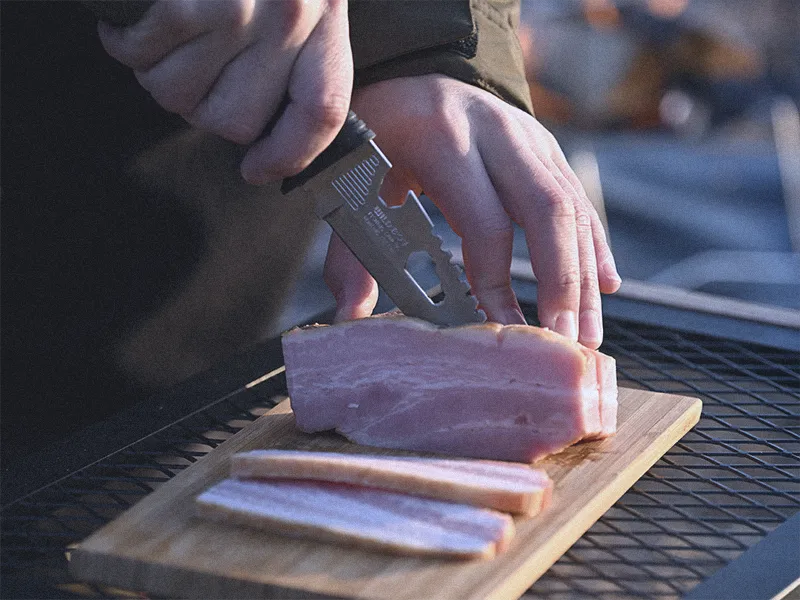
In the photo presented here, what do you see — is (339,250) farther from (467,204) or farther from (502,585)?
(502,585)

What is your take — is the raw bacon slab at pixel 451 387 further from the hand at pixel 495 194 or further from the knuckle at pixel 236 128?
the knuckle at pixel 236 128

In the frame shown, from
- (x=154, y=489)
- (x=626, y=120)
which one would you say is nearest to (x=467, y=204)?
(x=154, y=489)

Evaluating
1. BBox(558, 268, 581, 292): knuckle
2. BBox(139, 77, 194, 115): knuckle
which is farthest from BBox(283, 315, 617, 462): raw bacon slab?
BBox(139, 77, 194, 115): knuckle

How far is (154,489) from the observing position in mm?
2059

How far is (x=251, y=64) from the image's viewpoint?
6.52ft

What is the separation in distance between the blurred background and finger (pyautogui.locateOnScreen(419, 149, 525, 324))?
10.4 ft

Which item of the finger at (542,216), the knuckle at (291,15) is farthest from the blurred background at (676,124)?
the knuckle at (291,15)

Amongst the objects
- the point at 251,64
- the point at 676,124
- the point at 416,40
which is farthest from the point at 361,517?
the point at 676,124

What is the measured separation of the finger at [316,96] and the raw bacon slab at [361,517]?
643mm

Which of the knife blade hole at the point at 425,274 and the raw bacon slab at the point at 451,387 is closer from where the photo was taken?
the raw bacon slab at the point at 451,387

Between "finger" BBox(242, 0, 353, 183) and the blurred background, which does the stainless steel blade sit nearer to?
"finger" BBox(242, 0, 353, 183)

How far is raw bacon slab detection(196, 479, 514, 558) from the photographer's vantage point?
5.75ft

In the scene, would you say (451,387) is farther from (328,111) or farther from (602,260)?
(328,111)

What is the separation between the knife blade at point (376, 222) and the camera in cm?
216
